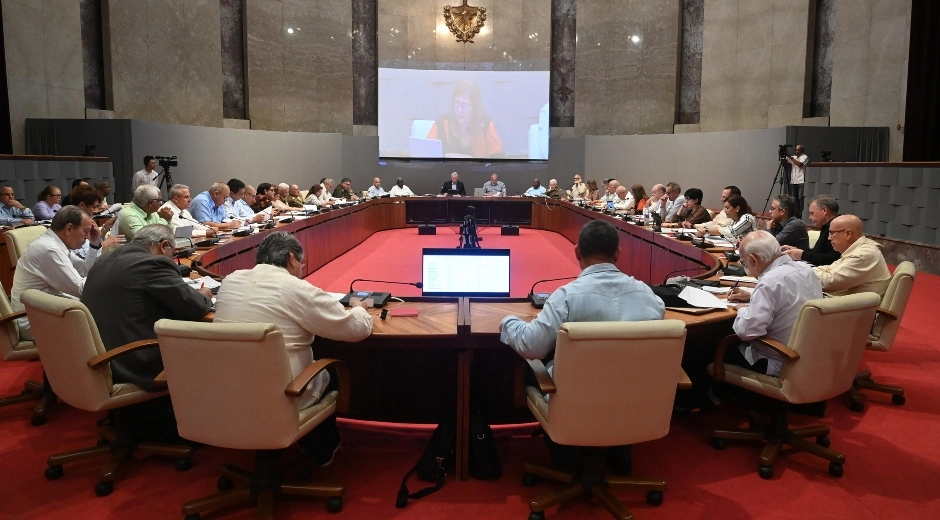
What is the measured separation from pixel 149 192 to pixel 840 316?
4435 mm

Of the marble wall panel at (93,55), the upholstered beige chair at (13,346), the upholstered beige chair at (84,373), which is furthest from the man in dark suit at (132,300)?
the marble wall panel at (93,55)

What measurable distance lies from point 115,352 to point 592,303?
1.74 m

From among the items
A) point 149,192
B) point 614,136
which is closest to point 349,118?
point 614,136

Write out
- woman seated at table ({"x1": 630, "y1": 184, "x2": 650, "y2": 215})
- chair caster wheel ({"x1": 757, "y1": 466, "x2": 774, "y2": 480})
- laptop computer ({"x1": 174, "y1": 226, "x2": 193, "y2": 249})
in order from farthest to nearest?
1. woman seated at table ({"x1": 630, "y1": 184, "x2": 650, "y2": 215})
2. laptop computer ({"x1": 174, "y1": 226, "x2": 193, "y2": 249})
3. chair caster wheel ({"x1": 757, "y1": 466, "x2": 774, "y2": 480})

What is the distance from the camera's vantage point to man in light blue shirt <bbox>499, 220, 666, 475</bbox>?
7.82 ft

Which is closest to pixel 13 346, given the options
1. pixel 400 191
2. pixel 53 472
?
pixel 53 472

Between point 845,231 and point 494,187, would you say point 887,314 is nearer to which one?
point 845,231

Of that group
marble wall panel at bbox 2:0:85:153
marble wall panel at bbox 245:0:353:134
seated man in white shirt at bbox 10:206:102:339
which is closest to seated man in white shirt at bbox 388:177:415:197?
marble wall panel at bbox 245:0:353:134

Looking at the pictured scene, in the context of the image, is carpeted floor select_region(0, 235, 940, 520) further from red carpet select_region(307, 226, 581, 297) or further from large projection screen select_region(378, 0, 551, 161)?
large projection screen select_region(378, 0, 551, 161)

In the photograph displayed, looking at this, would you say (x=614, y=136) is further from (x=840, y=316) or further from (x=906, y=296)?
(x=840, y=316)

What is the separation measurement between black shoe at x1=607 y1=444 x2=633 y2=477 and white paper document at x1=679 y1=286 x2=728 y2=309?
74cm

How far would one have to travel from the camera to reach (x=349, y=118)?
589 inches

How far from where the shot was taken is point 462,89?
595 inches

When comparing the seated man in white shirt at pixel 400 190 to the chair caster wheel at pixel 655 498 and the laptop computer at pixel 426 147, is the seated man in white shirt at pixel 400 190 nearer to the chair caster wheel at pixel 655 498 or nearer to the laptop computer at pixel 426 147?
the laptop computer at pixel 426 147
